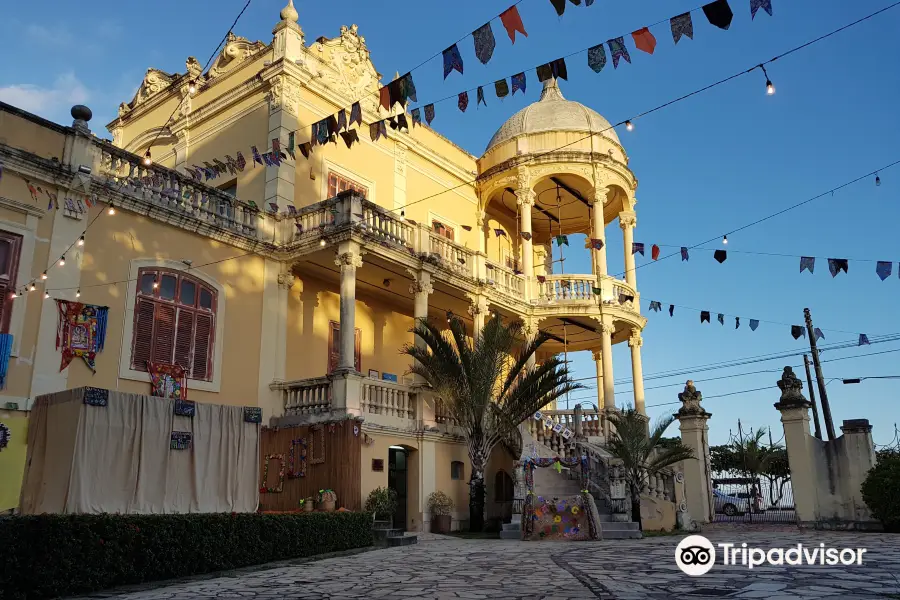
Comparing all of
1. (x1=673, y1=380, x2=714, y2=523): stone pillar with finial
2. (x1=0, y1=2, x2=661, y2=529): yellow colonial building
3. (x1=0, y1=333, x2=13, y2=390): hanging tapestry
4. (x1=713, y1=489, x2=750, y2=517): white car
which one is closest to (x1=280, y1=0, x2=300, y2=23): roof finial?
(x1=0, y1=2, x2=661, y2=529): yellow colonial building

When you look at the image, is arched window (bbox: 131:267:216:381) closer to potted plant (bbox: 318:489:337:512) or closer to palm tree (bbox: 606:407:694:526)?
potted plant (bbox: 318:489:337:512)

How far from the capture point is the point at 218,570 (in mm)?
10516

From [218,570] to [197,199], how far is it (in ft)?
31.2

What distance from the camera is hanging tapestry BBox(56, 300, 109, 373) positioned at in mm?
14039

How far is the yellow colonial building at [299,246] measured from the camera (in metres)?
14.5

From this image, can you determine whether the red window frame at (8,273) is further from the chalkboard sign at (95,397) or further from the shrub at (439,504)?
the shrub at (439,504)

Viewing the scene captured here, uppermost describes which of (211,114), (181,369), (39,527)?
(211,114)

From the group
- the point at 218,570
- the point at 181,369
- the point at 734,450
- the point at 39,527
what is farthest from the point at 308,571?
the point at 734,450

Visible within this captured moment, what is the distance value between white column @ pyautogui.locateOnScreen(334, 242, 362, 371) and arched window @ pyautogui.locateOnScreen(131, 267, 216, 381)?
2.93 metres

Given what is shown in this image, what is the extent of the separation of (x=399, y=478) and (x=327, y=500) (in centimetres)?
345

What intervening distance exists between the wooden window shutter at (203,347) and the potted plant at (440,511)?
5.97 m

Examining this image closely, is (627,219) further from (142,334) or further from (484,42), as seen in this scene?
(484,42)

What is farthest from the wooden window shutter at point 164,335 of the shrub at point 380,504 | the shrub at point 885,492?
the shrub at point 885,492

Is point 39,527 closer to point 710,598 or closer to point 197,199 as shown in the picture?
point 710,598
